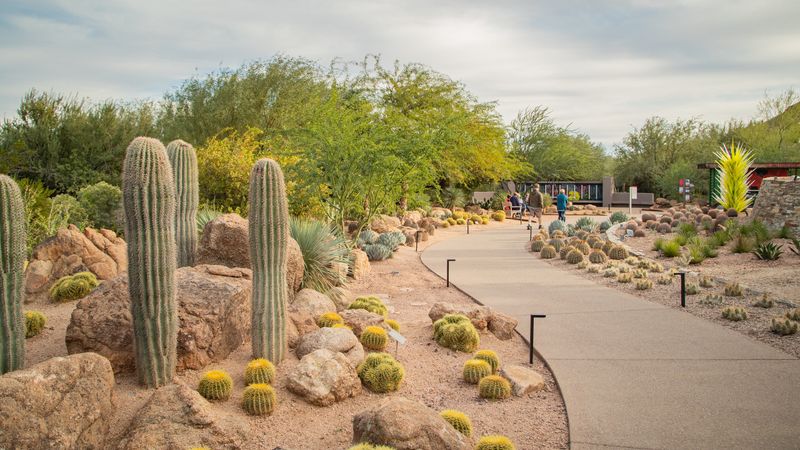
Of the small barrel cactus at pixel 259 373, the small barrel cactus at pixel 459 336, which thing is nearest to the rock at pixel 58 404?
the small barrel cactus at pixel 259 373

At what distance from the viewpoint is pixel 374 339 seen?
26.2ft

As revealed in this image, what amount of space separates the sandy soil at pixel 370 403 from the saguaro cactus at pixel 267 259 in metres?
0.33

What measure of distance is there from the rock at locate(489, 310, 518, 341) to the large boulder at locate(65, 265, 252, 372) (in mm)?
3485

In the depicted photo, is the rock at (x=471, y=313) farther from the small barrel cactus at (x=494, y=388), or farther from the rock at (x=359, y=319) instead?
the small barrel cactus at (x=494, y=388)

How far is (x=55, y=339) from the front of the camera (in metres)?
7.39

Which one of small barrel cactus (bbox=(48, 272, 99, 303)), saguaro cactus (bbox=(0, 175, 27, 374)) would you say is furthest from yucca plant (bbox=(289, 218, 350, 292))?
saguaro cactus (bbox=(0, 175, 27, 374))

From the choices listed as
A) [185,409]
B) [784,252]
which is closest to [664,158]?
[784,252]

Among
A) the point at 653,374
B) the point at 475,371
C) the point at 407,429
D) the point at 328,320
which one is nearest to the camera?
the point at 407,429

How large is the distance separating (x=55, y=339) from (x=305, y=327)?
273cm

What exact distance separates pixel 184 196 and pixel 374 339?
9.92ft

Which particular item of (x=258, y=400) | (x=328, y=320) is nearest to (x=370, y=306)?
(x=328, y=320)

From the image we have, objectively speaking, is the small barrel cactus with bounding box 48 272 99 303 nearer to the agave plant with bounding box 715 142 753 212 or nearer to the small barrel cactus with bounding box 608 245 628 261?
the small barrel cactus with bounding box 608 245 628 261

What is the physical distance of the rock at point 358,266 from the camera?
44.0 feet

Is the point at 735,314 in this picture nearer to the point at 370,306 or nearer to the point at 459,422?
the point at 370,306
